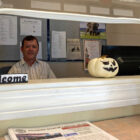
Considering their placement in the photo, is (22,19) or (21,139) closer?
(21,139)

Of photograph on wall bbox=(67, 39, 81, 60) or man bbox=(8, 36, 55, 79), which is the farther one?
photograph on wall bbox=(67, 39, 81, 60)

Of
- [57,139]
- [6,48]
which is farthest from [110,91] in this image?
[6,48]

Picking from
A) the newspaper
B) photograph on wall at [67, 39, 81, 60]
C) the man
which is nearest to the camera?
the newspaper

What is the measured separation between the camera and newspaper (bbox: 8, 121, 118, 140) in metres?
0.66

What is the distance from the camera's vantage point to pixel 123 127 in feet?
2.58

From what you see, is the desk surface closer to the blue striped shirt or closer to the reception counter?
the reception counter

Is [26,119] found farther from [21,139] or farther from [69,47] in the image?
[69,47]

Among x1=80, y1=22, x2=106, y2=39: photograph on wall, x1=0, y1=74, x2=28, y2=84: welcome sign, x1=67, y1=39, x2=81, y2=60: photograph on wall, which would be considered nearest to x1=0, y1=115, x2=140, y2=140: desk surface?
x1=0, y1=74, x2=28, y2=84: welcome sign

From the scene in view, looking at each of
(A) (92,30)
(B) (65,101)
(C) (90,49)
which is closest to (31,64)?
(C) (90,49)

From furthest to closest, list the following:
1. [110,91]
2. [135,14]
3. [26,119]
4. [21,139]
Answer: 1. [135,14]
2. [110,91]
3. [26,119]
4. [21,139]

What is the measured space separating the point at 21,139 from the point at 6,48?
190 centimetres

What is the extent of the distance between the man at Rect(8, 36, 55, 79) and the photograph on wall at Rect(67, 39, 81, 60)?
1.32 ft

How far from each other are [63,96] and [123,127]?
27 cm

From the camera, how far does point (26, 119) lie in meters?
0.74
